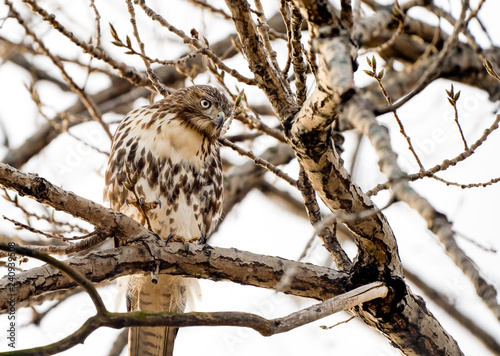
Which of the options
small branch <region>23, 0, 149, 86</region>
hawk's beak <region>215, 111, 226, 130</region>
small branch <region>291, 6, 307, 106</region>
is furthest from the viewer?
hawk's beak <region>215, 111, 226, 130</region>

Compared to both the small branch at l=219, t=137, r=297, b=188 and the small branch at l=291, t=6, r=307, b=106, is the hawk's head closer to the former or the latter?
the small branch at l=219, t=137, r=297, b=188

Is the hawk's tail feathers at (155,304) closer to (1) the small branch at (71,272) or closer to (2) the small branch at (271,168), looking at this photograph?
(2) the small branch at (271,168)

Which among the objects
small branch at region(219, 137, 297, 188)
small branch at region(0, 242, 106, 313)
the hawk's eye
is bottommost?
small branch at region(0, 242, 106, 313)

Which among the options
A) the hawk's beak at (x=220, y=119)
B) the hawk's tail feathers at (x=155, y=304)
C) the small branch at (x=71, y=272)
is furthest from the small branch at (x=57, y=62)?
the small branch at (x=71, y=272)

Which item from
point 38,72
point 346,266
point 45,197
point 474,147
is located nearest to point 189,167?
point 346,266

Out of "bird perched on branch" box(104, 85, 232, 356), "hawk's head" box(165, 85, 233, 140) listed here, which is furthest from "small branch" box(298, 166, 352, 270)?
"hawk's head" box(165, 85, 233, 140)

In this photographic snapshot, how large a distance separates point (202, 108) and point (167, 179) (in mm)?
895

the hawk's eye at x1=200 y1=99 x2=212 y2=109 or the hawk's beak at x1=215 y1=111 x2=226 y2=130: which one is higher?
the hawk's eye at x1=200 y1=99 x2=212 y2=109

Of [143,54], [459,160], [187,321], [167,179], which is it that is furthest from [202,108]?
[187,321]

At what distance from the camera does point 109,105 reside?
7.01 meters

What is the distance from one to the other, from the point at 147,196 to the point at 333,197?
A: 6.42 ft

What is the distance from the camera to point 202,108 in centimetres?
545

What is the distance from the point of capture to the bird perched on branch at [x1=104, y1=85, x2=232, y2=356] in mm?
4789

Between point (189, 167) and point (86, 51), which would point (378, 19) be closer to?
point (189, 167)
